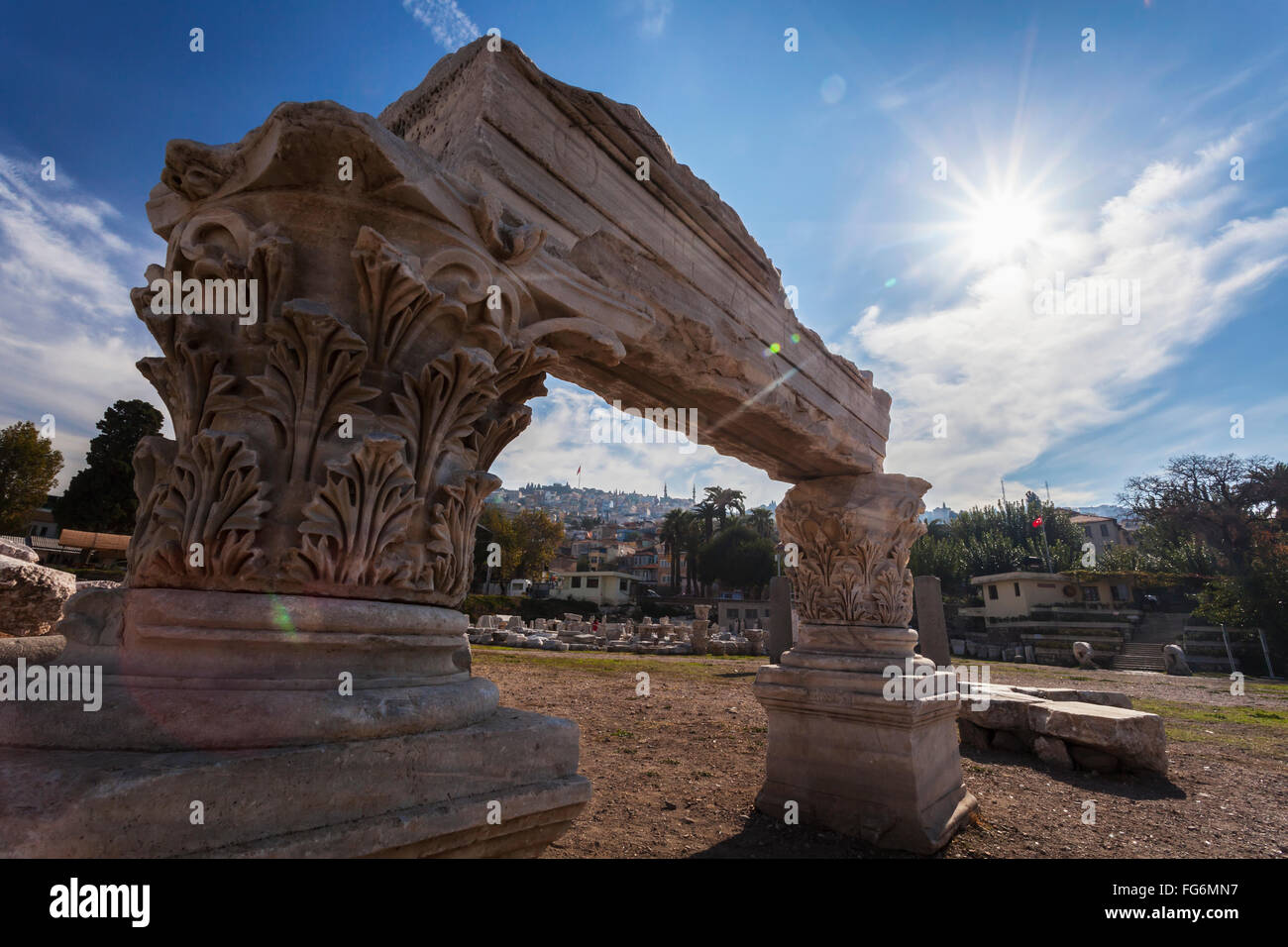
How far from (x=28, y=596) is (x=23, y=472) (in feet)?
59.4

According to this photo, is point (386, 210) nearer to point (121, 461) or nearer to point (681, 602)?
point (121, 461)

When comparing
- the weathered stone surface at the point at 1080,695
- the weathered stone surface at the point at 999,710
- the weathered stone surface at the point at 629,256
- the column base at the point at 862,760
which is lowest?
the weathered stone surface at the point at 1080,695

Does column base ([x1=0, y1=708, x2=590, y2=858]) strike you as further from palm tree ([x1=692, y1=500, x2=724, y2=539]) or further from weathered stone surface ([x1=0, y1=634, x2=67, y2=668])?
palm tree ([x1=692, y1=500, x2=724, y2=539])

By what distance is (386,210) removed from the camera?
1.67 metres

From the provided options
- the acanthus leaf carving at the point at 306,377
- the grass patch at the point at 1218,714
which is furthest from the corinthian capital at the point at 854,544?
the grass patch at the point at 1218,714

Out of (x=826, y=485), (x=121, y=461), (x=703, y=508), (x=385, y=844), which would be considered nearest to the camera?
(x=385, y=844)

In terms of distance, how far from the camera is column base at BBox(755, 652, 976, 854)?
11.8ft

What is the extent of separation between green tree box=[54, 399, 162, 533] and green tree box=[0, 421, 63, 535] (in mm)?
1925

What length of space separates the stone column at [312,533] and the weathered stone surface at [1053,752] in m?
6.02

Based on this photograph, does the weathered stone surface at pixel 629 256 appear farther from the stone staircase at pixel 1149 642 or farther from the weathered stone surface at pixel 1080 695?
the stone staircase at pixel 1149 642

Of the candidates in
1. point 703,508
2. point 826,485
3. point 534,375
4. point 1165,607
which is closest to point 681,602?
point 703,508

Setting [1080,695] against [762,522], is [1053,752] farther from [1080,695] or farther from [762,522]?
[762,522]

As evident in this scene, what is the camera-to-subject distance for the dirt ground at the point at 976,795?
3.62m

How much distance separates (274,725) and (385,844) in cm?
35
